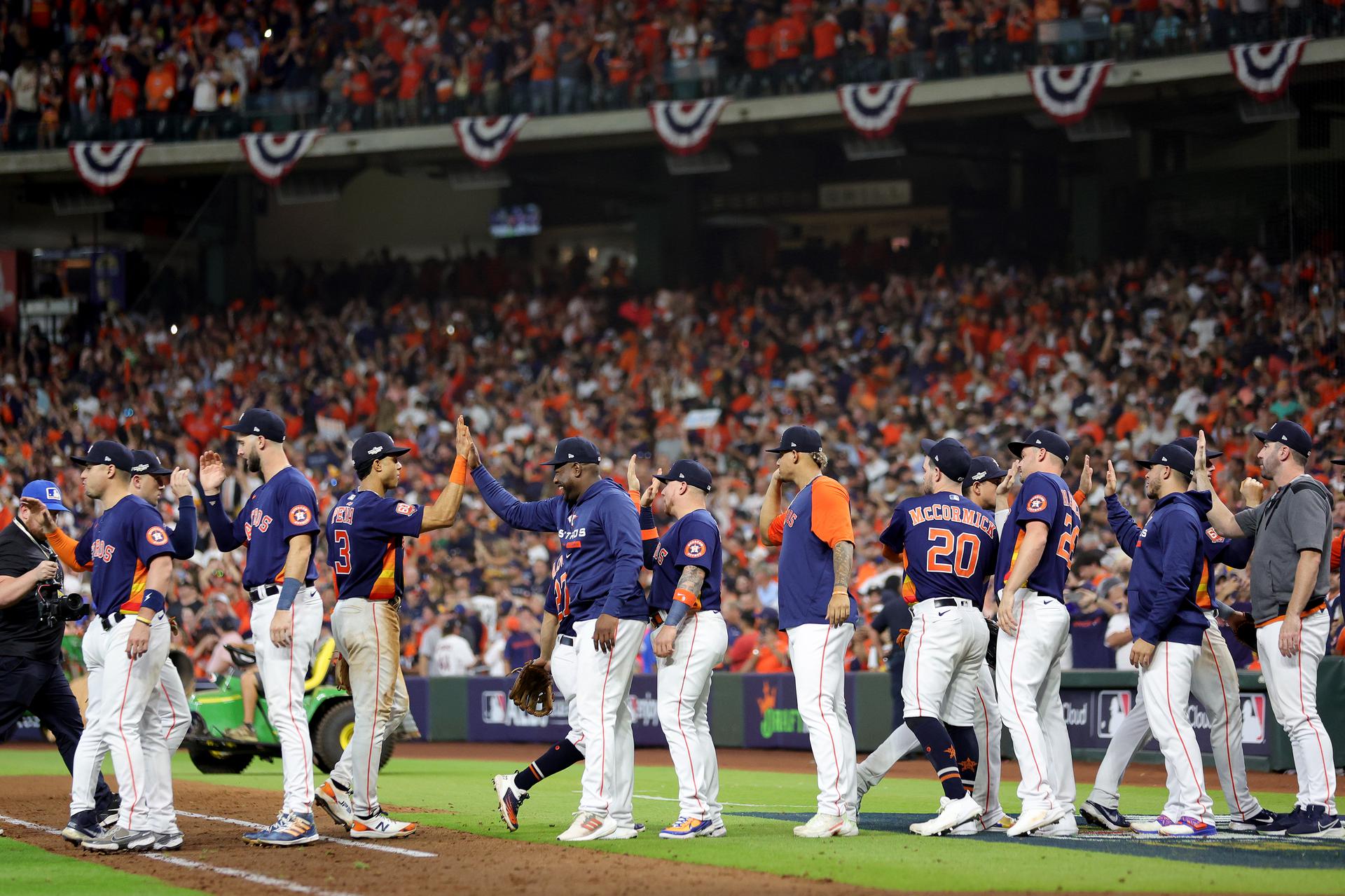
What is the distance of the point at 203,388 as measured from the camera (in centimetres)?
2758

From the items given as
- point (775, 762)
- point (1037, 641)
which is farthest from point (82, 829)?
point (775, 762)

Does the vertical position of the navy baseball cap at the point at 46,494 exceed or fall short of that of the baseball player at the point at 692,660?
it exceeds it

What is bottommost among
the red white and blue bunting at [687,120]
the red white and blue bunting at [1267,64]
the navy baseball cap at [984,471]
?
the navy baseball cap at [984,471]

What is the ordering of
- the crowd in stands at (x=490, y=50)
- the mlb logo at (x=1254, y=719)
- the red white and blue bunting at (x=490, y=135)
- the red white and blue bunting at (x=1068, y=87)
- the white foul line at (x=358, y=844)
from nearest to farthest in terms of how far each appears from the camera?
the white foul line at (x=358, y=844)
the mlb logo at (x=1254, y=719)
the red white and blue bunting at (x=1068, y=87)
the crowd in stands at (x=490, y=50)
the red white and blue bunting at (x=490, y=135)

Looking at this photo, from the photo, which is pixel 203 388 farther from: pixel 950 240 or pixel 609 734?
pixel 609 734

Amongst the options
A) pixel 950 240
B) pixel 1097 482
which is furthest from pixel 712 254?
pixel 1097 482

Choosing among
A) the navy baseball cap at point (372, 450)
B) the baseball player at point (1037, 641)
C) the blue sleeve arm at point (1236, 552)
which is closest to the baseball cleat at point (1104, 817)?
the baseball player at point (1037, 641)

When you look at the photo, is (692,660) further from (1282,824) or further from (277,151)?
(277,151)

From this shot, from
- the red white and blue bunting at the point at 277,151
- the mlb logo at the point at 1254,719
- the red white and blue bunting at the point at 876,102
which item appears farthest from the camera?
the red white and blue bunting at the point at 277,151

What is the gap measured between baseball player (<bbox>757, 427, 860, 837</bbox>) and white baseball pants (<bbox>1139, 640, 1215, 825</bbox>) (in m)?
1.63

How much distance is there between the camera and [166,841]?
8.23m

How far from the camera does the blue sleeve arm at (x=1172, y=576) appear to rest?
810 cm

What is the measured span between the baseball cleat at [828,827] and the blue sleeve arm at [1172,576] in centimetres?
187

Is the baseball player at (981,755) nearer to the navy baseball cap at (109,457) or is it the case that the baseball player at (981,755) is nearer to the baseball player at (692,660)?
the baseball player at (692,660)
